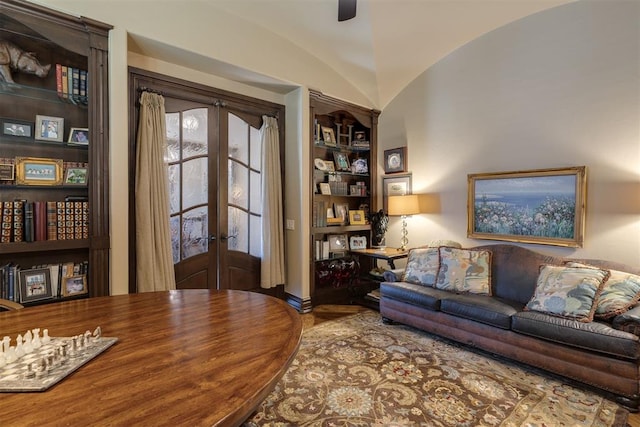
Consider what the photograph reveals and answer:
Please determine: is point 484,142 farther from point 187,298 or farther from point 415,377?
point 187,298

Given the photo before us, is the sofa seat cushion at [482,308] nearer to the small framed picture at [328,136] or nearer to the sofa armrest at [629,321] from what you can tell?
the sofa armrest at [629,321]

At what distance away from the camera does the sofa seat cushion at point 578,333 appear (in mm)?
1970

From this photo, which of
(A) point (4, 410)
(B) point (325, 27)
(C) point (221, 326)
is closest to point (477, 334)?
(C) point (221, 326)

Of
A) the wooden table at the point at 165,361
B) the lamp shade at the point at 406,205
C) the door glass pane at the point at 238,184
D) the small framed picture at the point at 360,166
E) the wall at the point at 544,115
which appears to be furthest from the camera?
the small framed picture at the point at 360,166

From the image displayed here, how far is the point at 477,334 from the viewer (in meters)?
2.68

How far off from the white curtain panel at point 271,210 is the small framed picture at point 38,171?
1925mm

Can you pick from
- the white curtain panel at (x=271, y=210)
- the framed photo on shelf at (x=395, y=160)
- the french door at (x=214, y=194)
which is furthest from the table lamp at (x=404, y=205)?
the french door at (x=214, y=194)

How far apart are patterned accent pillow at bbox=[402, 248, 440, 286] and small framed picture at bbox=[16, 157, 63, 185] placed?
325 centimetres

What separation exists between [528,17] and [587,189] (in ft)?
5.93

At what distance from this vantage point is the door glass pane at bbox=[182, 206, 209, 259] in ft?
10.8

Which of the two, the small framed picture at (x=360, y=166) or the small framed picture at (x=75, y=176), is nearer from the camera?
the small framed picture at (x=75, y=176)

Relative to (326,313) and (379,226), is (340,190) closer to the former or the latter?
(379,226)

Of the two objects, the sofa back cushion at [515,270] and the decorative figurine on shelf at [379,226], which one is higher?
the decorative figurine on shelf at [379,226]

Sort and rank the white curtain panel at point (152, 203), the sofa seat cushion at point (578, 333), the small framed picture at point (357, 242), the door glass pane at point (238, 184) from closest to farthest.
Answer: the sofa seat cushion at point (578, 333) → the white curtain panel at point (152, 203) → the door glass pane at point (238, 184) → the small framed picture at point (357, 242)
